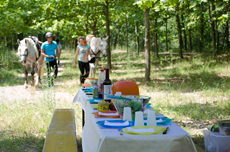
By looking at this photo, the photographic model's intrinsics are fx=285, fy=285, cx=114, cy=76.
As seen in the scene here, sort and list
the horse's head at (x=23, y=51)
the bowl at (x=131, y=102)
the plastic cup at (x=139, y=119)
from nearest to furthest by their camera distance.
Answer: the plastic cup at (x=139, y=119) → the bowl at (x=131, y=102) → the horse's head at (x=23, y=51)

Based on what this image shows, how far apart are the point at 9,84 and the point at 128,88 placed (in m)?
11.7

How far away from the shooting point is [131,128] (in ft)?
7.75

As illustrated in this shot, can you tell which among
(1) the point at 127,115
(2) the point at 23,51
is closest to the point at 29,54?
(2) the point at 23,51

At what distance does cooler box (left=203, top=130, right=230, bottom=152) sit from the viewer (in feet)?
8.46

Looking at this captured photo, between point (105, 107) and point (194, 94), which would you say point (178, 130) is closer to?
point (105, 107)

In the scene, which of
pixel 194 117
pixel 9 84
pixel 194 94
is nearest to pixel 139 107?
pixel 194 117

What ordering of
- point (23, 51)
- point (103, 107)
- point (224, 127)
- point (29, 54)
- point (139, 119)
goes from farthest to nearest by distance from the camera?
1. point (29, 54)
2. point (23, 51)
3. point (103, 107)
4. point (224, 127)
5. point (139, 119)

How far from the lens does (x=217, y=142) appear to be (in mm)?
2633

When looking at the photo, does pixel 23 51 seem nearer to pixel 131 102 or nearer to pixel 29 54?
pixel 29 54

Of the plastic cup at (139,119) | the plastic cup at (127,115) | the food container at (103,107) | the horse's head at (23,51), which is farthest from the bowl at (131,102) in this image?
the horse's head at (23,51)

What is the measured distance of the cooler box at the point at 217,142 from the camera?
2.58 m

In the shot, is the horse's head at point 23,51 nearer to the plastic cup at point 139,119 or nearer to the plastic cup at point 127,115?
the plastic cup at point 127,115

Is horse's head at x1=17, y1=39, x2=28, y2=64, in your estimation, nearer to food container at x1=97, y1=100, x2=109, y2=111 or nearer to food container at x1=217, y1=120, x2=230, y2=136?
food container at x1=97, y1=100, x2=109, y2=111

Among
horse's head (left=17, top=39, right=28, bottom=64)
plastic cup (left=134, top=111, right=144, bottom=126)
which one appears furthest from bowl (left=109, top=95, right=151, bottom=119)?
horse's head (left=17, top=39, right=28, bottom=64)
